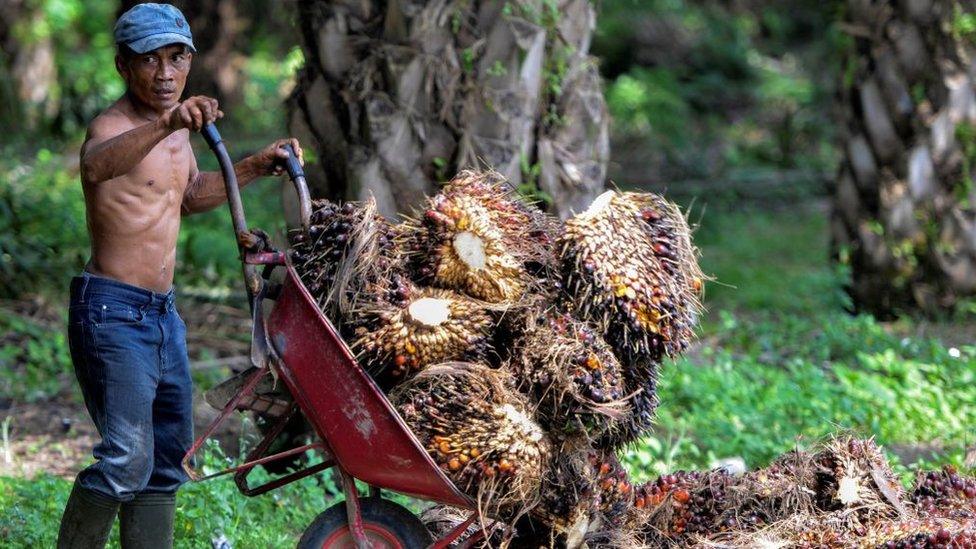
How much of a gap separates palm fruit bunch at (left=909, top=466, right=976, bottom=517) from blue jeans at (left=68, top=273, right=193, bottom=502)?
2401 millimetres

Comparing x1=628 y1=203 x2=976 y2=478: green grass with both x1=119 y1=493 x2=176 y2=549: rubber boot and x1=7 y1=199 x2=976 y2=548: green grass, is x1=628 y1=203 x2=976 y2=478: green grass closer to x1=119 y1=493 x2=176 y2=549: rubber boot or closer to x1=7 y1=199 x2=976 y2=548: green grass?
x1=7 y1=199 x2=976 y2=548: green grass

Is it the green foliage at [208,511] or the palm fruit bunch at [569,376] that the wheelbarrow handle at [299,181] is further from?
the green foliage at [208,511]

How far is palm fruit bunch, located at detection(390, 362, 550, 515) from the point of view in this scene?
2.97 meters

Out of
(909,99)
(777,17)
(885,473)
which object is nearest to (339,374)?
(885,473)

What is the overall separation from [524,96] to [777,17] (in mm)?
10371

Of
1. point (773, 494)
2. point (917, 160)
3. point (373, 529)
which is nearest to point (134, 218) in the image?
point (373, 529)

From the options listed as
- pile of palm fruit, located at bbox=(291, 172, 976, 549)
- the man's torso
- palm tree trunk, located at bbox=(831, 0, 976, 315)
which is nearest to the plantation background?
palm tree trunk, located at bbox=(831, 0, 976, 315)

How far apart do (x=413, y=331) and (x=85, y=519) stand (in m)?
1.14

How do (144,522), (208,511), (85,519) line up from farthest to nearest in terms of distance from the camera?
(208,511) < (144,522) < (85,519)

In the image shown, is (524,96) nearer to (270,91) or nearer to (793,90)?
(793,90)

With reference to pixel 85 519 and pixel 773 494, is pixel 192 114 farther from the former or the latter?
pixel 773 494

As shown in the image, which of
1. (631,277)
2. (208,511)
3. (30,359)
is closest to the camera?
(631,277)

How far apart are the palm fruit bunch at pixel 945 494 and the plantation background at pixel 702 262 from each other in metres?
0.41

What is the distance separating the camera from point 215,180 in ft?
11.8
